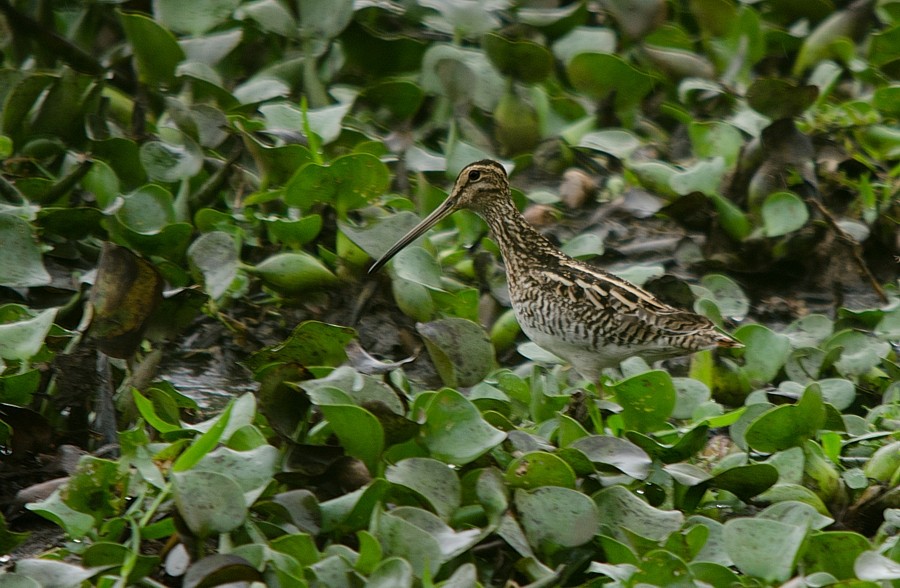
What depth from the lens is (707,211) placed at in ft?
19.4

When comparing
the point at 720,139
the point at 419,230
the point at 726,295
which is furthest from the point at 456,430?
the point at 720,139

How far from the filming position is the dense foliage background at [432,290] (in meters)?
3.51

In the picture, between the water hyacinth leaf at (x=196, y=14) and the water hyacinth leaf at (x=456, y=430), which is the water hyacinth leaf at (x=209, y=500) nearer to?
the water hyacinth leaf at (x=456, y=430)

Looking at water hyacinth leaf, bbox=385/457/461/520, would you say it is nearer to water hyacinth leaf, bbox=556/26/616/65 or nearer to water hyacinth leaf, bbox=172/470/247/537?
water hyacinth leaf, bbox=172/470/247/537

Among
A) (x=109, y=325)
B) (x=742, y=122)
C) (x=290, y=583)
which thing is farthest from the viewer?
(x=742, y=122)

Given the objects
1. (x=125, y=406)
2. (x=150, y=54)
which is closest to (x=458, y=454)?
(x=125, y=406)

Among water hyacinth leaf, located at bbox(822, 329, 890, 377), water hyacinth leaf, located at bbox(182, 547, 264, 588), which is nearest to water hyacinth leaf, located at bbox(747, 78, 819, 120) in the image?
water hyacinth leaf, located at bbox(822, 329, 890, 377)

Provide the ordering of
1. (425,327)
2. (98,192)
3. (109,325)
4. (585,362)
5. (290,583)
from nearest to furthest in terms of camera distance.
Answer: (290,583) → (109,325) → (425,327) → (585,362) → (98,192)

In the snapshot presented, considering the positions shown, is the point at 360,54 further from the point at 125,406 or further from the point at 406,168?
the point at 125,406

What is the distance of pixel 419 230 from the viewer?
5102mm

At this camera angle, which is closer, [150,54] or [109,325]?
[109,325]

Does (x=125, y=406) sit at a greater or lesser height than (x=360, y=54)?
lesser

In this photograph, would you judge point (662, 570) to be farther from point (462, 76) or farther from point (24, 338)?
point (462, 76)

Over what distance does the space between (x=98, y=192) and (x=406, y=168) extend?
4.81ft
